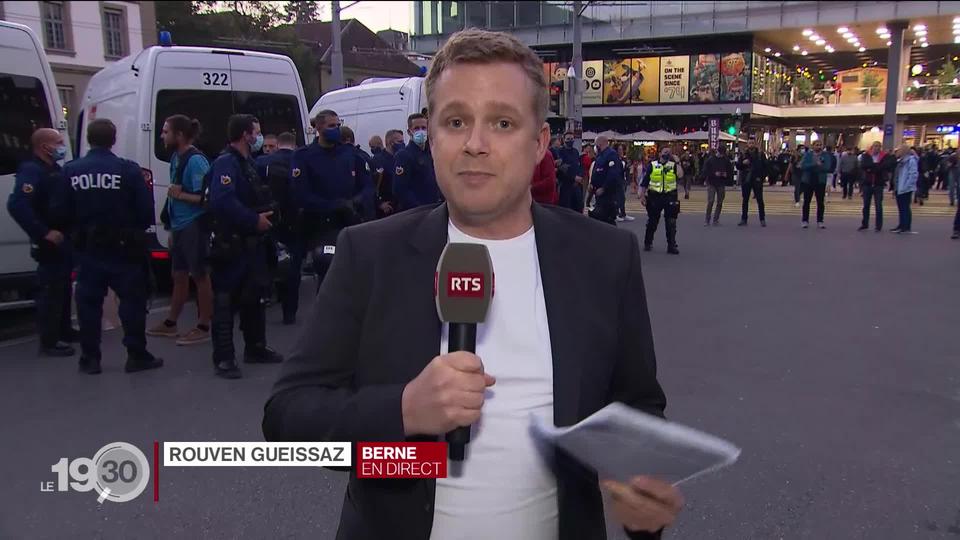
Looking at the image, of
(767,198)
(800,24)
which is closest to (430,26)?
(800,24)

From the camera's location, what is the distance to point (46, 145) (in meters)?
6.22

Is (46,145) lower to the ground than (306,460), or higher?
higher

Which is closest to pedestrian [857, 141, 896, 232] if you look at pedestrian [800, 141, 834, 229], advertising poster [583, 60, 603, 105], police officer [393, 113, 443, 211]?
pedestrian [800, 141, 834, 229]

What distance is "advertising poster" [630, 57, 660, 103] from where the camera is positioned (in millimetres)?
39691

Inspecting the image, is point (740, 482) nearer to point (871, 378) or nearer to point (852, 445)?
point (852, 445)

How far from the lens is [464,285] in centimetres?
132

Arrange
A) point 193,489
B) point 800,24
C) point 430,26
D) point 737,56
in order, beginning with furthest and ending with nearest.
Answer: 1. point 430,26
2. point 737,56
3. point 800,24
4. point 193,489

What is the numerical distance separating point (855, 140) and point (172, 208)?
4432cm

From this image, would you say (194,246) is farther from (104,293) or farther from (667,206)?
(667,206)

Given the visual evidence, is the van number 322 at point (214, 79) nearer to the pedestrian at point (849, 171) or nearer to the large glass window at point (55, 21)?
the large glass window at point (55, 21)

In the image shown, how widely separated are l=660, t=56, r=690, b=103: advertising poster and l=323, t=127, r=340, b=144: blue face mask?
35204mm

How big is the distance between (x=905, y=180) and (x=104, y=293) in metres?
14.2

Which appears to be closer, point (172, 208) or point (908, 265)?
Result: point (172, 208)

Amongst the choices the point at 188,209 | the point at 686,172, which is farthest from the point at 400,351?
the point at 686,172
